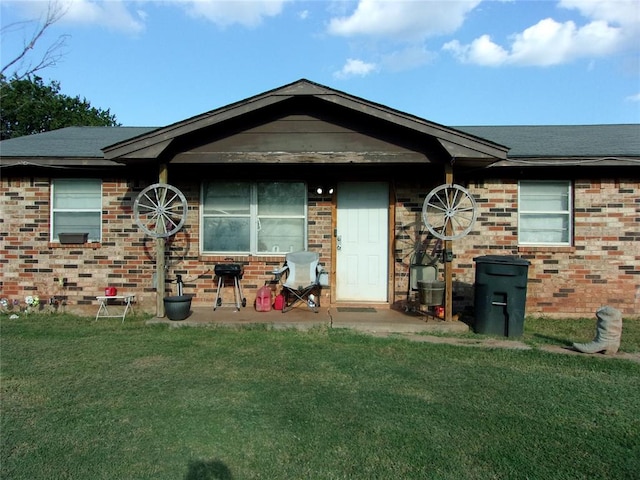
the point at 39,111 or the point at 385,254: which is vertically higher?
the point at 39,111

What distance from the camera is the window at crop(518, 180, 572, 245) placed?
26.5 ft

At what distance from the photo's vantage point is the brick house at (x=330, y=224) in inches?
310

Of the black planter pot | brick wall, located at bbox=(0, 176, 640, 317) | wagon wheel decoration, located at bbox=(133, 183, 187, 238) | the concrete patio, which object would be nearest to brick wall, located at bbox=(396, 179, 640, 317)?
brick wall, located at bbox=(0, 176, 640, 317)

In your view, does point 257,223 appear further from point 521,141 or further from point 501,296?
point 521,141

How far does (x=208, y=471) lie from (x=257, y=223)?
5.70 m

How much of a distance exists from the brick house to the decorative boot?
2.39 meters

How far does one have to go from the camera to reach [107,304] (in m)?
8.07

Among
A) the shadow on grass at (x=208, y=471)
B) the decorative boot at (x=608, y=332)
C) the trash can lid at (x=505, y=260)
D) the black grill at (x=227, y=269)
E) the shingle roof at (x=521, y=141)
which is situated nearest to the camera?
the shadow on grass at (x=208, y=471)

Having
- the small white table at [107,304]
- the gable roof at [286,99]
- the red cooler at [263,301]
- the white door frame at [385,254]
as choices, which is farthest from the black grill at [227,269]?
the gable roof at [286,99]

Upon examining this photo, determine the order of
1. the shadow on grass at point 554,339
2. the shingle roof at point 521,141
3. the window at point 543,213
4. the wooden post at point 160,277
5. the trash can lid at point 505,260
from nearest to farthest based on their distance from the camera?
the shadow on grass at point 554,339 → the trash can lid at point 505,260 → the wooden post at point 160,277 → the shingle roof at point 521,141 → the window at point 543,213

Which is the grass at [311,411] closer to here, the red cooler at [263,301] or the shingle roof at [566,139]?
the red cooler at [263,301]

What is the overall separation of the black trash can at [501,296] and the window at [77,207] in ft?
20.9

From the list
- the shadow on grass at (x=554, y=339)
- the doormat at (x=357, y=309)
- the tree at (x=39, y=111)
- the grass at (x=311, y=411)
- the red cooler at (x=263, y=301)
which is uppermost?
the tree at (x=39, y=111)

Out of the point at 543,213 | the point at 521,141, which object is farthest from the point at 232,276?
the point at 521,141
